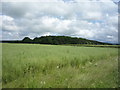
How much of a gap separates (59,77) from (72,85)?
0.53 meters

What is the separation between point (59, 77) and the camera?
314 centimetres

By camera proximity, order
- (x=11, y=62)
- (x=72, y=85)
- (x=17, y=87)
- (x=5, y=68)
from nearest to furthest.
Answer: (x=17, y=87) → (x=72, y=85) → (x=5, y=68) → (x=11, y=62)

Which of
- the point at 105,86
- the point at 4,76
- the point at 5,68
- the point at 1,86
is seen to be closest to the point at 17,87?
the point at 1,86

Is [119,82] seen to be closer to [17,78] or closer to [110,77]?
[110,77]

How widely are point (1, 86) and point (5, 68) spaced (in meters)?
0.65

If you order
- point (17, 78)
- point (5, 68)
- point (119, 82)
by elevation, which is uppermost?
point (5, 68)

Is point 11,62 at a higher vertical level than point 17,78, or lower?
higher

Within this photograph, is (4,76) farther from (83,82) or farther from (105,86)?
(105,86)

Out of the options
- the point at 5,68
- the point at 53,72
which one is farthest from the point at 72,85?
the point at 5,68

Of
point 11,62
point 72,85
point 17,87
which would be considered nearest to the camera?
point 17,87

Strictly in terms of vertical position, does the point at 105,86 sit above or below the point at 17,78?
below

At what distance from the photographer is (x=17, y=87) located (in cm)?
255

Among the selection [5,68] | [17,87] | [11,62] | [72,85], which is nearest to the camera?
[17,87]

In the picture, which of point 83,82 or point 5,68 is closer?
point 83,82
